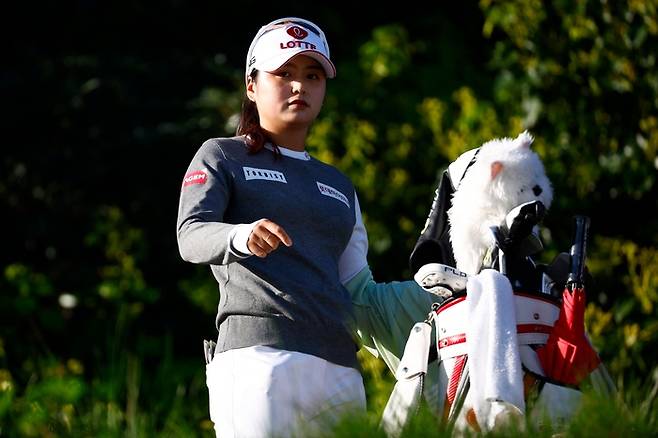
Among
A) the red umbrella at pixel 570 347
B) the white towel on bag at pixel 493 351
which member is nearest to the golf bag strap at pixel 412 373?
the white towel on bag at pixel 493 351

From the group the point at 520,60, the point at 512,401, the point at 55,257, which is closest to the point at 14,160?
the point at 55,257

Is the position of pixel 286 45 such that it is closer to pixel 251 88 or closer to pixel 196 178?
pixel 251 88

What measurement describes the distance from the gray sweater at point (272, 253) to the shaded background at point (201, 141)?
5.09ft

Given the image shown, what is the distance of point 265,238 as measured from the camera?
10.3ft

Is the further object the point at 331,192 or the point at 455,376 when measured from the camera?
the point at 331,192

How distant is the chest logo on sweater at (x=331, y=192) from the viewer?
12.0 ft

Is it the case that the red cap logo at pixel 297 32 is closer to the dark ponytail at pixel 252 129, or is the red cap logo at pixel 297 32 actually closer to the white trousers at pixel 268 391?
the dark ponytail at pixel 252 129

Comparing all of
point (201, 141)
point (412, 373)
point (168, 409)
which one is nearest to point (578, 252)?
point (412, 373)

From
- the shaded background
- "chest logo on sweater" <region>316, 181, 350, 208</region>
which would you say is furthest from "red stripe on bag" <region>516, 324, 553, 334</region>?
the shaded background

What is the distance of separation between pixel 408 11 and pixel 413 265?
685cm

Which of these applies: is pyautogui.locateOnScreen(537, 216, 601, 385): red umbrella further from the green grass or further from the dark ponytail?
the dark ponytail

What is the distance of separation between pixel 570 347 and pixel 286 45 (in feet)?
3.57

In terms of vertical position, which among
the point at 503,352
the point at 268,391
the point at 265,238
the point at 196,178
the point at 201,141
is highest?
the point at 201,141

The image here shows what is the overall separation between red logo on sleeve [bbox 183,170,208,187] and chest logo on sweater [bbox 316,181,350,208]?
1.12 feet
